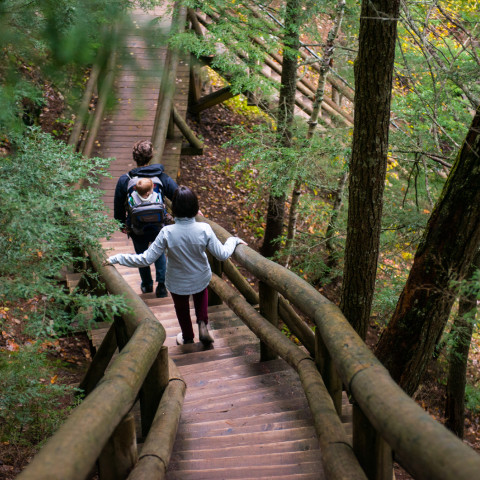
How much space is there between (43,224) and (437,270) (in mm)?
2873

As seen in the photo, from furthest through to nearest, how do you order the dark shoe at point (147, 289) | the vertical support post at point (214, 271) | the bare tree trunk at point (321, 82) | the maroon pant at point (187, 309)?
the bare tree trunk at point (321, 82)
the dark shoe at point (147, 289)
the vertical support post at point (214, 271)
the maroon pant at point (187, 309)

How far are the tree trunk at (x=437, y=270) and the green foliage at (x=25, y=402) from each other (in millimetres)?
2967

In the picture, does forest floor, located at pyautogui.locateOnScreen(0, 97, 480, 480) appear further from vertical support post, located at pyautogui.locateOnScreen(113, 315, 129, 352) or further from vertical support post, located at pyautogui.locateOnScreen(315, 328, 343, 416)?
vertical support post, located at pyautogui.locateOnScreen(315, 328, 343, 416)

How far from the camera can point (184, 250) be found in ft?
14.5

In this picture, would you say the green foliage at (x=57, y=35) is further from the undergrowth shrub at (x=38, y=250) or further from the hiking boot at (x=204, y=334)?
the hiking boot at (x=204, y=334)

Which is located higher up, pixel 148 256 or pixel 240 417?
pixel 148 256

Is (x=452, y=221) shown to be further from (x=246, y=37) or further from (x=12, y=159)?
(x=246, y=37)

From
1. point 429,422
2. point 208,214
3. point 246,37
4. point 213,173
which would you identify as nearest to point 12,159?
point 429,422

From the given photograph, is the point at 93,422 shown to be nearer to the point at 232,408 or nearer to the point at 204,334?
the point at 232,408

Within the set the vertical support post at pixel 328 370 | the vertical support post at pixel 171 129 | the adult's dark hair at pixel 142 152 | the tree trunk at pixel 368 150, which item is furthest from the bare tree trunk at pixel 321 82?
the vertical support post at pixel 328 370

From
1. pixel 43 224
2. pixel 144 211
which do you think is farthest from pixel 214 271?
pixel 43 224

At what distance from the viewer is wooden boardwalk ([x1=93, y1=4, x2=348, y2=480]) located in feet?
9.86

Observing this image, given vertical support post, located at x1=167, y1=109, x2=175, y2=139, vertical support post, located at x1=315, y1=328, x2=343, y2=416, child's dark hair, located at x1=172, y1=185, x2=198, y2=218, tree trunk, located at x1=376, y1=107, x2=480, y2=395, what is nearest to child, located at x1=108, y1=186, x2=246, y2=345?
child's dark hair, located at x1=172, y1=185, x2=198, y2=218

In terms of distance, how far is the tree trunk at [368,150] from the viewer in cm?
379
